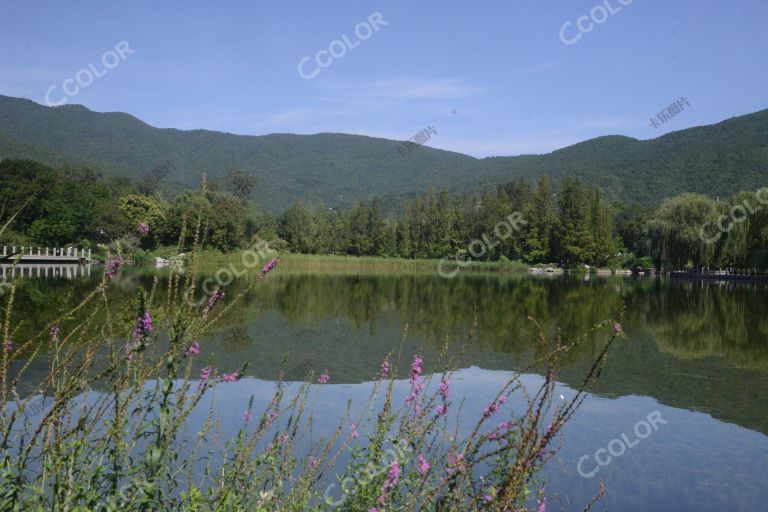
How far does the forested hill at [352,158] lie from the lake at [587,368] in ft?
297

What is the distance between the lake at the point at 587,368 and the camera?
187 inches

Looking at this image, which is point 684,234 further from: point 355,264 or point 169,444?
point 169,444

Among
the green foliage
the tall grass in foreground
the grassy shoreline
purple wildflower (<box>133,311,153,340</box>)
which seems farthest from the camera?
the grassy shoreline

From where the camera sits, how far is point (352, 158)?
17850 centimetres

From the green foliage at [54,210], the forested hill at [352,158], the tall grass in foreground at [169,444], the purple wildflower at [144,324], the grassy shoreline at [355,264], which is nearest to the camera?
the tall grass in foreground at [169,444]

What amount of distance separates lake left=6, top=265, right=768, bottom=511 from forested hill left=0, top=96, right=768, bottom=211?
9038 centimetres

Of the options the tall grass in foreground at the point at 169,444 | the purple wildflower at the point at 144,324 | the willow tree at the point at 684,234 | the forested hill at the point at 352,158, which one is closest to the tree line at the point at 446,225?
the willow tree at the point at 684,234

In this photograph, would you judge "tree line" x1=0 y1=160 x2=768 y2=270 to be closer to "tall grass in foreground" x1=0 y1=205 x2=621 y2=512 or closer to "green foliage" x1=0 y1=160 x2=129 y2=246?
"green foliage" x1=0 y1=160 x2=129 y2=246

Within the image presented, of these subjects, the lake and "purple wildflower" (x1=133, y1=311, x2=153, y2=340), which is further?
the lake

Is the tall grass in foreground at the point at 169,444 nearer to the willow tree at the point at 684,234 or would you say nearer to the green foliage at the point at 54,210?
the willow tree at the point at 684,234

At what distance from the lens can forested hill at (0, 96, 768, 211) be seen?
356ft

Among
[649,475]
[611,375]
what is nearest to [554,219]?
[611,375]

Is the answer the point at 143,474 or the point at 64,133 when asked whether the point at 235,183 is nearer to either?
the point at 64,133

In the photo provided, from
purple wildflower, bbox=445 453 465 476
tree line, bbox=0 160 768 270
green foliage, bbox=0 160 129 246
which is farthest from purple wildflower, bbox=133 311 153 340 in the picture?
green foliage, bbox=0 160 129 246
